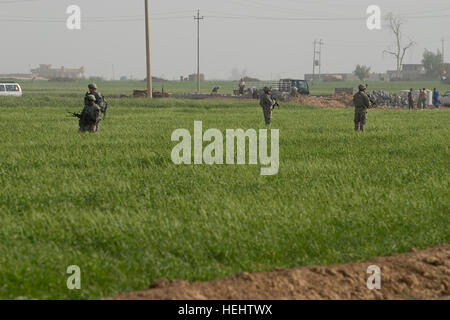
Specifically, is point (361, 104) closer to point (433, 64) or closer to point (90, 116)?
point (90, 116)

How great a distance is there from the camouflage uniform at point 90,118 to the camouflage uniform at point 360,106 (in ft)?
29.2

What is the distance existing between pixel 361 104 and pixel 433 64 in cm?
14538

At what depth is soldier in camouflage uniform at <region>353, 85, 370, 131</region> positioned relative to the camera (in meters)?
21.6

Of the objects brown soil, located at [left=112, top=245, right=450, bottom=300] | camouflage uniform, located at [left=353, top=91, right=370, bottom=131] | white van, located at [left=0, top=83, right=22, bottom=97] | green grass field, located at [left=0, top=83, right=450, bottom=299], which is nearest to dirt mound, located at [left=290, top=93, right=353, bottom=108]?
white van, located at [left=0, top=83, right=22, bottom=97]

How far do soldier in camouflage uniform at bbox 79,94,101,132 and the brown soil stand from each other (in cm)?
1294

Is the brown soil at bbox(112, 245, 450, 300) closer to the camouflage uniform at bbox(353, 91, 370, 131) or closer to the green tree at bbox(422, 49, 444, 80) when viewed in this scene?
the camouflage uniform at bbox(353, 91, 370, 131)

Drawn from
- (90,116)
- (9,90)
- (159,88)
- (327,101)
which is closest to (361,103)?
(90,116)

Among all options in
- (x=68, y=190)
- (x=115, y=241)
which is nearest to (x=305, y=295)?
(x=115, y=241)

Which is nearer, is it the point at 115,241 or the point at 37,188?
the point at 115,241

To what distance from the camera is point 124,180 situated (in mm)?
12672

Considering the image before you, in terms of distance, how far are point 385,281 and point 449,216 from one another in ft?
10.9

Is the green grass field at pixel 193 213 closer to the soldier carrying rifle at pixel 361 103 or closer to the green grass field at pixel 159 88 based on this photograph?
the soldier carrying rifle at pixel 361 103
